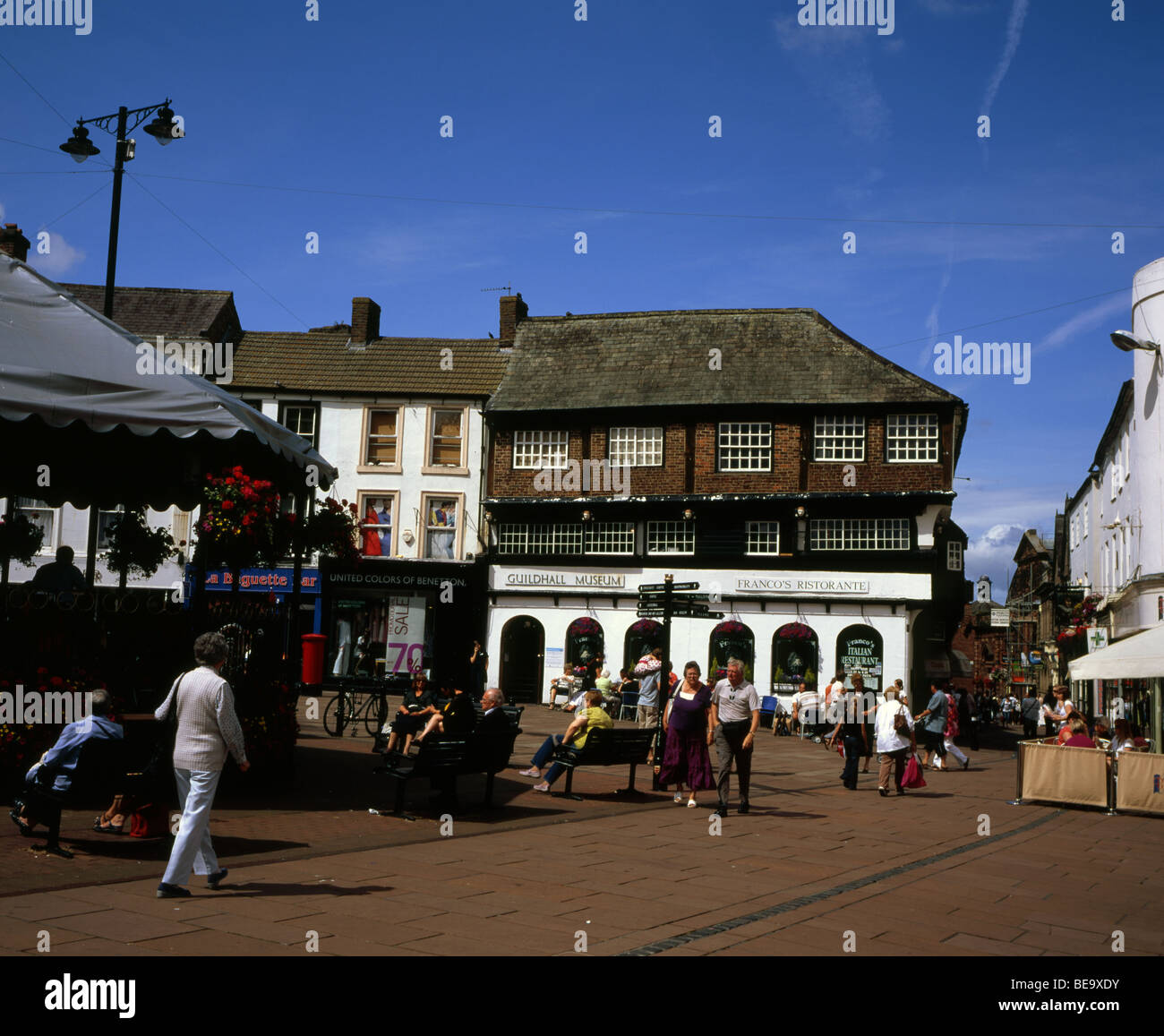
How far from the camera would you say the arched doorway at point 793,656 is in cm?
3281

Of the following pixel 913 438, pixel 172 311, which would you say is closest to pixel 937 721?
pixel 913 438

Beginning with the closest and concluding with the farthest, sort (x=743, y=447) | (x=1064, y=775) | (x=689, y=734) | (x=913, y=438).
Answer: (x=689, y=734), (x=1064, y=775), (x=913, y=438), (x=743, y=447)

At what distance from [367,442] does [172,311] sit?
28.8ft

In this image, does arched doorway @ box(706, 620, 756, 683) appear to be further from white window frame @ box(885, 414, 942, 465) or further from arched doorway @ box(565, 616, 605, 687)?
white window frame @ box(885, 414, 942, 465)

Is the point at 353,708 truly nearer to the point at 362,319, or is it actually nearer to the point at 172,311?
the point at 362,319

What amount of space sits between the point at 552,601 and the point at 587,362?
8076 millimetres

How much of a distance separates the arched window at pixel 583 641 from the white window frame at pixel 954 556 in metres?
12.3

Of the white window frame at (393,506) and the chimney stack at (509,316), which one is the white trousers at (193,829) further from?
the chimney stack at (509,316)

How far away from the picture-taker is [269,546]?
39.8ft

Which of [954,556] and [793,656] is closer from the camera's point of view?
[793,656]

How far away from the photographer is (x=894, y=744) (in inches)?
669

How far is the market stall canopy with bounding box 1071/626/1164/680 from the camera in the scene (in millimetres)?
17156
